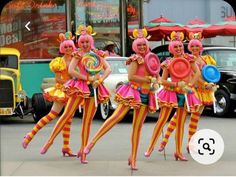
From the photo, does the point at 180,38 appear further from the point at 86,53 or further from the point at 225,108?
the point at 225,108

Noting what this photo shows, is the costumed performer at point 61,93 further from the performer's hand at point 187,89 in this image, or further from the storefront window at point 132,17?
the storefront window at point 132,17

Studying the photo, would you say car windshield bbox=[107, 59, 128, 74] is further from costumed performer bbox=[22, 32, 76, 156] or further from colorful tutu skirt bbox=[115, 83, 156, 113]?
colorful tutu skirt bbox=[115, 83, 156, 113]

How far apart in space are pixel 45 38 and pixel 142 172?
29.4 feet

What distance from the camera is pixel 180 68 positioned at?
7.81 m

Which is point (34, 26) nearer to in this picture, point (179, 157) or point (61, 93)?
point (61, 93)

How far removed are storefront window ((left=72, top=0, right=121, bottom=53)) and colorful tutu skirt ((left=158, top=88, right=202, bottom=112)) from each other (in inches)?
329

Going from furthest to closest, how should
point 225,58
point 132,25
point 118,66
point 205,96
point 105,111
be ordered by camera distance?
point 132,25 → point 225,58 → point 118,66 → point 105,111 → point 205,96

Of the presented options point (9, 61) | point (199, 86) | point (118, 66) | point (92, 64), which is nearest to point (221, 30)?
point (118, 66)

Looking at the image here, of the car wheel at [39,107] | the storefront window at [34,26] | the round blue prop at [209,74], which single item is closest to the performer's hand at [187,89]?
the round blue prop at [209,74]

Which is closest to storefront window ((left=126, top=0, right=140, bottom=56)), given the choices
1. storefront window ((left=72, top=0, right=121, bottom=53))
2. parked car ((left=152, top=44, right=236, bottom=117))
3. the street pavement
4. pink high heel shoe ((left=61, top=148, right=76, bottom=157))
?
storefront window ((left=72, top=0, right=121, bottom=53))

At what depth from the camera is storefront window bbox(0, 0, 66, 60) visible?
1529 centimetres

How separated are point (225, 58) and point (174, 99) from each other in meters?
6.74

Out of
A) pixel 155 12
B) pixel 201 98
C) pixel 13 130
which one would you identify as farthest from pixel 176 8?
pixel 201 98

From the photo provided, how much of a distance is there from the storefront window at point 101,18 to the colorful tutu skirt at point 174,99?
8.37 metres
